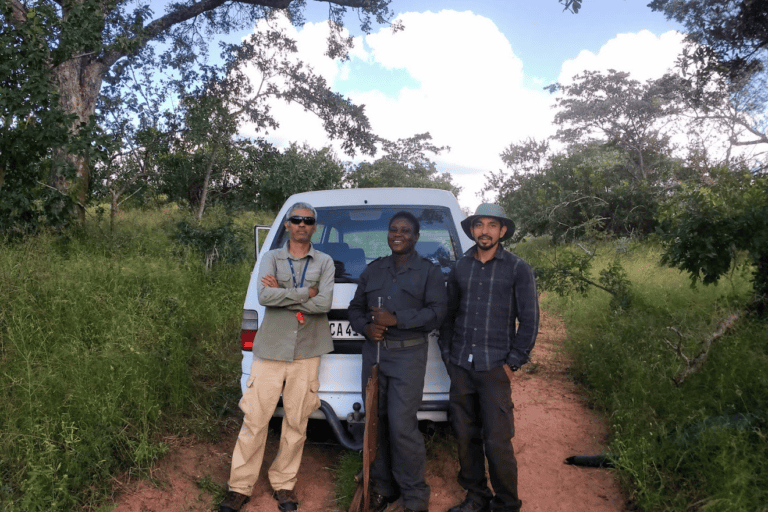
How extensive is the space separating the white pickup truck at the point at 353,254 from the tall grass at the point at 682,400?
141 centimetres

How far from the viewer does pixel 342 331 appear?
3.39 metres

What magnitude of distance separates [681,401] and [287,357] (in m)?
2.89

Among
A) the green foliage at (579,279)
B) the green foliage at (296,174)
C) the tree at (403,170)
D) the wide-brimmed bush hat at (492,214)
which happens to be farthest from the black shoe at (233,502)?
the tree at (403,170)

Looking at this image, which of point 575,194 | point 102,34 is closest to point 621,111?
point 575,194

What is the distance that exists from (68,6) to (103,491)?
21.3ft

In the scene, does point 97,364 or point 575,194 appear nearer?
point 97,364

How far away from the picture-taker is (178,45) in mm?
12977

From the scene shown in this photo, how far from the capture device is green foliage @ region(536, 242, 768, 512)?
3029 mm

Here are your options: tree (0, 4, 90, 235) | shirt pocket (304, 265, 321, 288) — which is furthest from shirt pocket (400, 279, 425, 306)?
tree (0, 4, 90, 235)

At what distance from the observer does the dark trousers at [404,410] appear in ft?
9.84

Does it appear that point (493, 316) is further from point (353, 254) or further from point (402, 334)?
point (353, 254)

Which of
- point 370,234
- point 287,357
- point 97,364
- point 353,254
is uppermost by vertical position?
point 370,234

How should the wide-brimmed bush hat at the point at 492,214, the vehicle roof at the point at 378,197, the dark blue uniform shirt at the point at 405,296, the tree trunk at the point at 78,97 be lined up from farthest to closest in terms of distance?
the tree trunk at the point at 78,97 < the vehicle roof at the point at 378,197 < the wide-brimmed bush hat at the point at 492,214 < the dark blue uniform shirt at the point at 405,296

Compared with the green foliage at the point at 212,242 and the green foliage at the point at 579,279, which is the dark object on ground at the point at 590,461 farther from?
the green foliage at the point at 212,242
